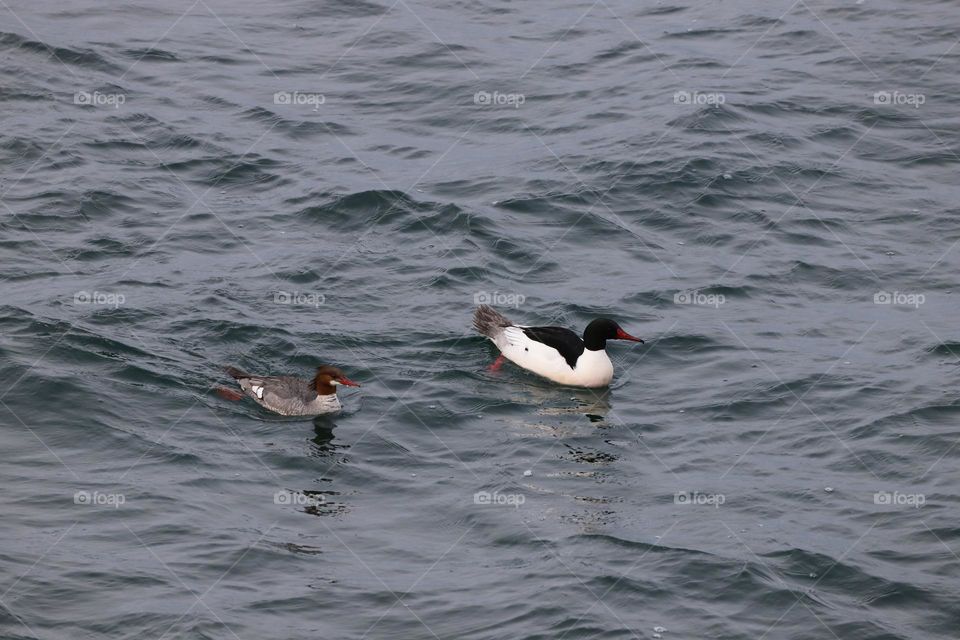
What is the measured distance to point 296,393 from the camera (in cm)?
1636

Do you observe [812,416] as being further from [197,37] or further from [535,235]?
[197,37]

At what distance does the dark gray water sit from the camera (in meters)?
12.6

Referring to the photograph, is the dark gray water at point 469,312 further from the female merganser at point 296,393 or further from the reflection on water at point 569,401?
the female merganser at point 296,393

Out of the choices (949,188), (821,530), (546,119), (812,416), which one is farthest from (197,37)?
(821,530)

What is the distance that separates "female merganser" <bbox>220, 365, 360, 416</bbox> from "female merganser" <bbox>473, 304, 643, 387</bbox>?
248 centimetres

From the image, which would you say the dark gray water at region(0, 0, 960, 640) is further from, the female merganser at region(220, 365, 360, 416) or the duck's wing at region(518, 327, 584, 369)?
the duck's wing at region(518, 327, 584, 369)

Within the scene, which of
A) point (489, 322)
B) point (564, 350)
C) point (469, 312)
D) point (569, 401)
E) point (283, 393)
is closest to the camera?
point (283, 393)

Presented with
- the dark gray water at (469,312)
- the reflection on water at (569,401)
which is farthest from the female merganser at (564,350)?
the dark gray water at (469,312)

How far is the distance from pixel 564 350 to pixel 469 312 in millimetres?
1955

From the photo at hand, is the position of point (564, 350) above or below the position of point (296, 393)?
above

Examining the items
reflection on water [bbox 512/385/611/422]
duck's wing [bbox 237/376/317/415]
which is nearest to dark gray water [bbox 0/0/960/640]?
reflection on water [bbox 512/385/611/422]

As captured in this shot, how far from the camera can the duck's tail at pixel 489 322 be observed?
18203 mm

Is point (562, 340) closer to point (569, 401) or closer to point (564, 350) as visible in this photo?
point (564, 350)

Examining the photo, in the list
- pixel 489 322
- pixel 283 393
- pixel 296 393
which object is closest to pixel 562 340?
pixel 489 322
